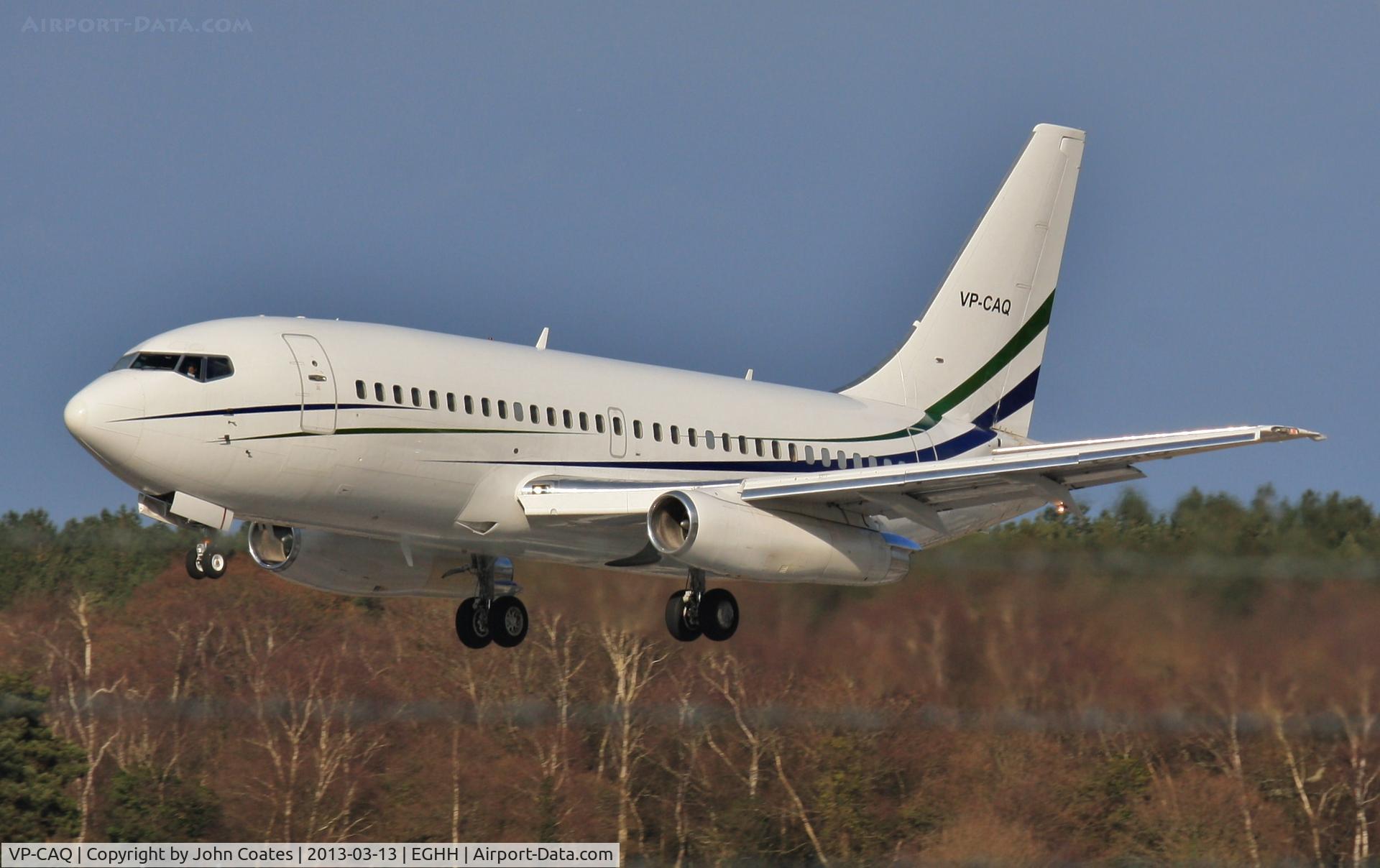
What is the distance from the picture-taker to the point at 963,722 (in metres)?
38.6

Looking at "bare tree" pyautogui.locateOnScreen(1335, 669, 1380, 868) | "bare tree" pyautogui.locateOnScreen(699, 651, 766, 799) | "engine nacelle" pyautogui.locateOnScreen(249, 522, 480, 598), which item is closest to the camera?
"engine nacelle" pyautogui.locateOnScreen(249, 522, 480, 598)

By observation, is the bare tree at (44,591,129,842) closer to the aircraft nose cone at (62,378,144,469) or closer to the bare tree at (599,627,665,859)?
the bare tree at (599,627,665,859)

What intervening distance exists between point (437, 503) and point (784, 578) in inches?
215

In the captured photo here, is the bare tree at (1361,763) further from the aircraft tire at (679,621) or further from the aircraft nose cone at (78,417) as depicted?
the aircraft nose cone at (78,417)

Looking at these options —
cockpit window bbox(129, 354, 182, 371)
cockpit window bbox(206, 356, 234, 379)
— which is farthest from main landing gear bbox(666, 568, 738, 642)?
cockpit window bbox(129, 354, 182, 371)

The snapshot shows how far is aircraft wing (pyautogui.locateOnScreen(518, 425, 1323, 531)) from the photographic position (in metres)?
27.5

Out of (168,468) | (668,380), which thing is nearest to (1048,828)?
(668,380)

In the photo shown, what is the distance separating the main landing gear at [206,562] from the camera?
26.0 m

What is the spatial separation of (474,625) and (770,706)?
42.7ft

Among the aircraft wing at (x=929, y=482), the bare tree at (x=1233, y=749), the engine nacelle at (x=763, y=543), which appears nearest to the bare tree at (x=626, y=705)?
the bare tree at (x=1233, y=749)

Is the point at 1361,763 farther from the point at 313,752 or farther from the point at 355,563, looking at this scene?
the point at 313,752

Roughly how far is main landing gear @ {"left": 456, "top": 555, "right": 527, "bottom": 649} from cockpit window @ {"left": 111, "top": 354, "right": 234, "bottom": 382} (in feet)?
24.3

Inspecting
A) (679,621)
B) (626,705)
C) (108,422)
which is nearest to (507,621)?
(679,621)

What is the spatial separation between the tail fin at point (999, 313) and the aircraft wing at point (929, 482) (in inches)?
280
